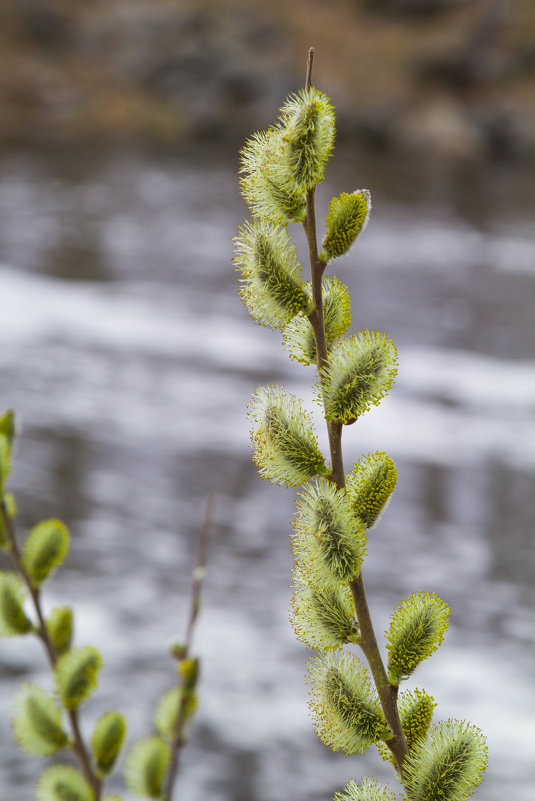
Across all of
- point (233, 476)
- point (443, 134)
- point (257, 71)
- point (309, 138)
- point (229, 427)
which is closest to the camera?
point (309, 138)

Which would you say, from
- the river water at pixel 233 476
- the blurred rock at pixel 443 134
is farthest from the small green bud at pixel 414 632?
the blurred rock at pixel 443 134

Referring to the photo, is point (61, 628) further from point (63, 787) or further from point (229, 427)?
point (229, 427)

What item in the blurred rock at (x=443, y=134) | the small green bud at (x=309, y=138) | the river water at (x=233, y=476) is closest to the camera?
the small green bud at (x=309, y=138)

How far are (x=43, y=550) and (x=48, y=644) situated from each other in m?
0.02

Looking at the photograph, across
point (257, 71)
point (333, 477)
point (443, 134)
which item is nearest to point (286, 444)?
point (333, 477)

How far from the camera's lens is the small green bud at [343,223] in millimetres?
164

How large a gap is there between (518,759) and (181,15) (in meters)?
7.53

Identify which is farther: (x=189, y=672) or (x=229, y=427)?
(x=229, y=427)

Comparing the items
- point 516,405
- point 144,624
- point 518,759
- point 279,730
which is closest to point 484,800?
point 518,759

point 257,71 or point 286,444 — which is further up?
point 257,71

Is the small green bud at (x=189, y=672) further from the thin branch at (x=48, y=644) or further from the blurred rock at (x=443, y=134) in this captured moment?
the blurred rock at (x=443, y=134)

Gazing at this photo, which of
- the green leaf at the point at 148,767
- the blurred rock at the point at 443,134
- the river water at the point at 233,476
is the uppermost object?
the blurred rock at the point at 443,134

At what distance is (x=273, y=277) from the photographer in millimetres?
168

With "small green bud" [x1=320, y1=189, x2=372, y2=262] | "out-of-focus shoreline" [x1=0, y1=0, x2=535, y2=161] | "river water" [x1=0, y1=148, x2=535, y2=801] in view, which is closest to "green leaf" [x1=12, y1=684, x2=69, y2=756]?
"small green bud" [x1=320, y1=189, x2=372, y2=262]
